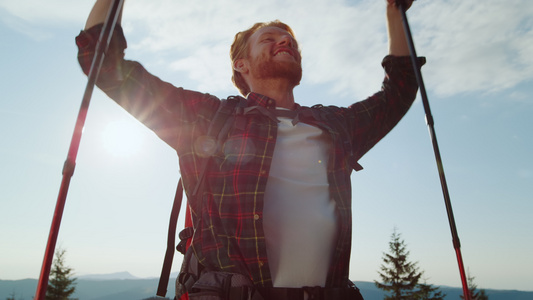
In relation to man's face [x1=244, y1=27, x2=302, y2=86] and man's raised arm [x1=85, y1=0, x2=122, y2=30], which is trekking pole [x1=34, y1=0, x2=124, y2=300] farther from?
man's face [x1=244, y1=27, x2=302, y2=86]

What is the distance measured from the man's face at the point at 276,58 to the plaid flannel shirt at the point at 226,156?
464 millimetres

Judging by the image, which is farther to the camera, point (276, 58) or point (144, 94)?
point (276, 58)

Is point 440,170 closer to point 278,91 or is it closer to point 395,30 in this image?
point 278,91

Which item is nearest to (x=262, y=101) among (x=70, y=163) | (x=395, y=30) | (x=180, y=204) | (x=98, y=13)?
(x=180, y=204)

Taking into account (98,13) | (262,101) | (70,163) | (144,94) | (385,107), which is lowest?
(70,163)

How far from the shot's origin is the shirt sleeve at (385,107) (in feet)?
12.0

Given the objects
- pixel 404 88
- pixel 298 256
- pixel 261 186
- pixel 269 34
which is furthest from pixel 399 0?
pixel 298 256

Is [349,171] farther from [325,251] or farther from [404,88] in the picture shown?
[404,88]

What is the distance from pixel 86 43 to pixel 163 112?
29.1 inches

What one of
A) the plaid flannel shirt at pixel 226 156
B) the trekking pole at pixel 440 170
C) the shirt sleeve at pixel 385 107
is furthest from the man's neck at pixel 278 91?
the trekking pole at pixel 440 170

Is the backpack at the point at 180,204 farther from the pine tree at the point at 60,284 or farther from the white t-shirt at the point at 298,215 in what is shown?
the pine tree at the point at 60,284

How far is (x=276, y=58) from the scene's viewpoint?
150 inches

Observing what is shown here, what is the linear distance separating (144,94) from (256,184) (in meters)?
1.15

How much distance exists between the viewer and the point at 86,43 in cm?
282
